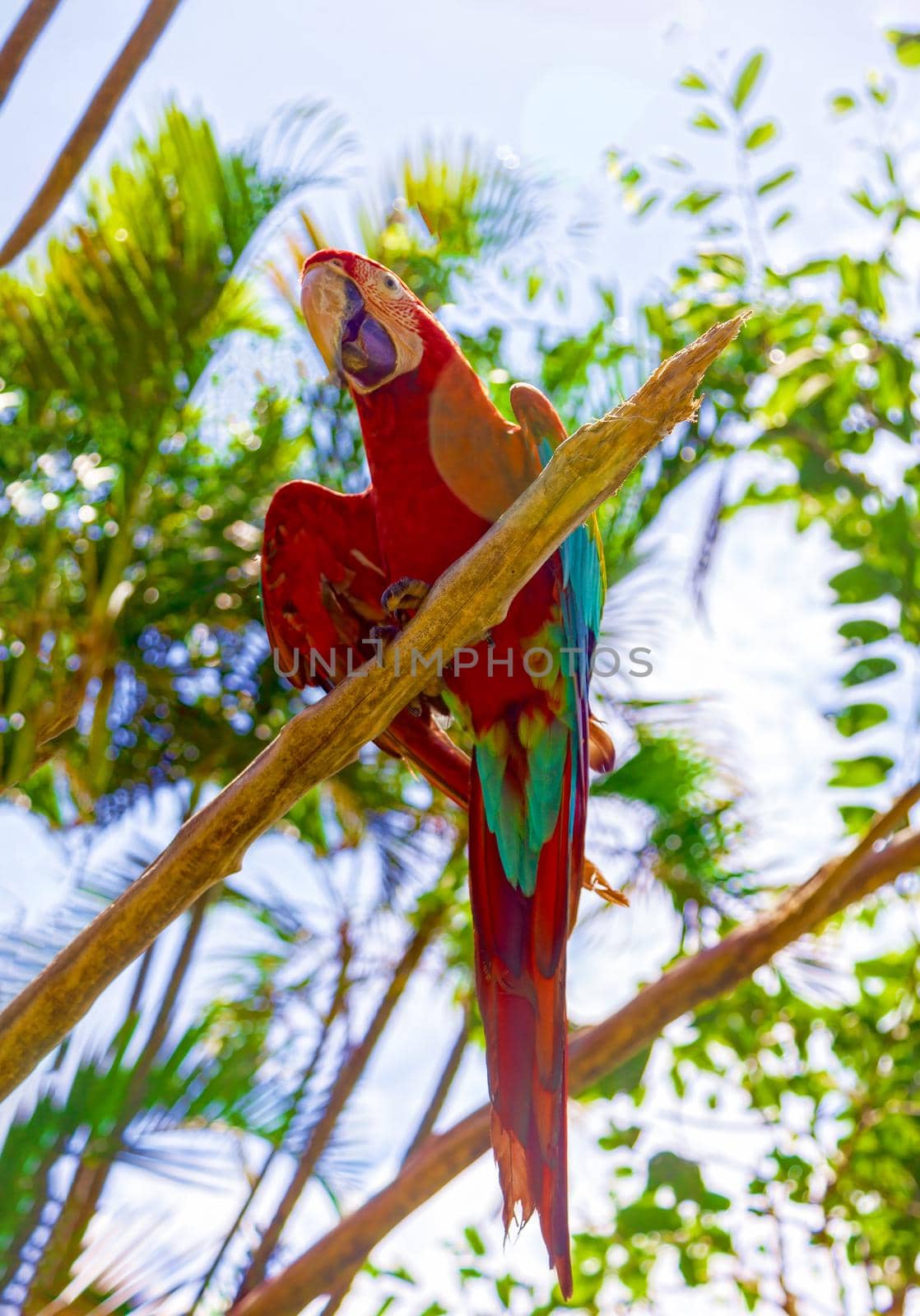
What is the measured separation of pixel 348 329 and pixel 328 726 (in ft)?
2.60

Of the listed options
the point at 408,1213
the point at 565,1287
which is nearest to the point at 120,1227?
the point at 408,1213

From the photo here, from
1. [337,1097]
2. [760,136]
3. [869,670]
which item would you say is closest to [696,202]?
[760,136]

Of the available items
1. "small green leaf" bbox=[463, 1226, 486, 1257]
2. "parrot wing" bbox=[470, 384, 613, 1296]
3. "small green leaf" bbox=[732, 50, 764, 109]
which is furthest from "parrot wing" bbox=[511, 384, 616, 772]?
"small green leaf" bbox=[463, 1226, 486, 1257]

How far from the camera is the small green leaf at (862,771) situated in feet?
7.86

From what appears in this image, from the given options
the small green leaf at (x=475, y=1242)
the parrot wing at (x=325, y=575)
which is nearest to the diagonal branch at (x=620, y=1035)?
the parrot wing at (x=325, y=575)

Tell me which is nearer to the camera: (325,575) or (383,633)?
(383,633)

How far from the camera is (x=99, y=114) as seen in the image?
178 cm

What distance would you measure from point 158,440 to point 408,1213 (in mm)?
1701

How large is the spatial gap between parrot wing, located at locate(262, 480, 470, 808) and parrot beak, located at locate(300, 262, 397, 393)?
0.19 metres

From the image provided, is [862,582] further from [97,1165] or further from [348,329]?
[97,1165]

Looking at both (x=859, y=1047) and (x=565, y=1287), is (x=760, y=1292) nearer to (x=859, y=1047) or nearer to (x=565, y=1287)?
(x=859, y=1047)

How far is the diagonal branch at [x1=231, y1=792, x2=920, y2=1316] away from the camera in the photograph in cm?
192

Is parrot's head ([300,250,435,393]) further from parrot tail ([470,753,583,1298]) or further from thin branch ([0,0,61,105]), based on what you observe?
parrot tail ([470,753,583,1298])

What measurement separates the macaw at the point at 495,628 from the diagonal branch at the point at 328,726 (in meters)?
0.37
